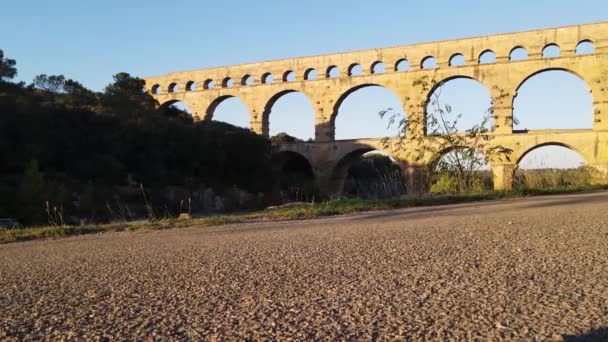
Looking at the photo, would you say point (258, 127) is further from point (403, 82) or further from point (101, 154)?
point (101, 154)

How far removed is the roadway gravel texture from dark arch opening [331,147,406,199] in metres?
6.45

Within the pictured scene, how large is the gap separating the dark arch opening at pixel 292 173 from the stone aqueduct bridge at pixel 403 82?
708 millimetres

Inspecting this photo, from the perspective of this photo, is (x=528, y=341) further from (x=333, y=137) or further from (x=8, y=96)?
(x=333, y=137)

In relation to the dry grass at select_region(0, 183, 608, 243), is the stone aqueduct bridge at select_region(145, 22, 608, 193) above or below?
above

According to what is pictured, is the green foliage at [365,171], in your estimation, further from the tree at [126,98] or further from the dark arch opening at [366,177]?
the tree at [126,98]

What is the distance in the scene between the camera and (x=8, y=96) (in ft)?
74.3

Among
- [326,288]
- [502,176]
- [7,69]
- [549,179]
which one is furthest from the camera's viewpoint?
[7,69]

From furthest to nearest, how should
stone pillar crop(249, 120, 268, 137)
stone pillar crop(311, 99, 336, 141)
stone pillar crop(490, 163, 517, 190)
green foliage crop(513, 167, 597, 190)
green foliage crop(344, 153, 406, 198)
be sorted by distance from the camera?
stone pillar crop(249, 120, 268, 137) < green foliage crop(344, 153, 406, 198) < stone pillar crop(311, 99, 336, 141) < stone pillar crop(490, 163, 517, 190) < green foliage crop(513, 167, 597, 190)

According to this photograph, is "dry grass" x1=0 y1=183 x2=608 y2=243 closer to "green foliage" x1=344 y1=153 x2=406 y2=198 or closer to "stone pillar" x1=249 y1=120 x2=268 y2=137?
"green foliage" x1=344 y1=153 x2=406 y2=198

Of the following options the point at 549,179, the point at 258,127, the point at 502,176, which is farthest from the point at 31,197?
the point at 258,127

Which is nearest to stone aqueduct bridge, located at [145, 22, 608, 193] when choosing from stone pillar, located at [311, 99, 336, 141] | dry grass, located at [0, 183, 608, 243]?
stone pillar, located at [311, 99, 336, 141]

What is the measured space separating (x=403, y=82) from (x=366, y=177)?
12.7 m

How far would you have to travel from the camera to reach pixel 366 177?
4172 centimetres

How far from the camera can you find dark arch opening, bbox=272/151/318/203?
1147 inches
